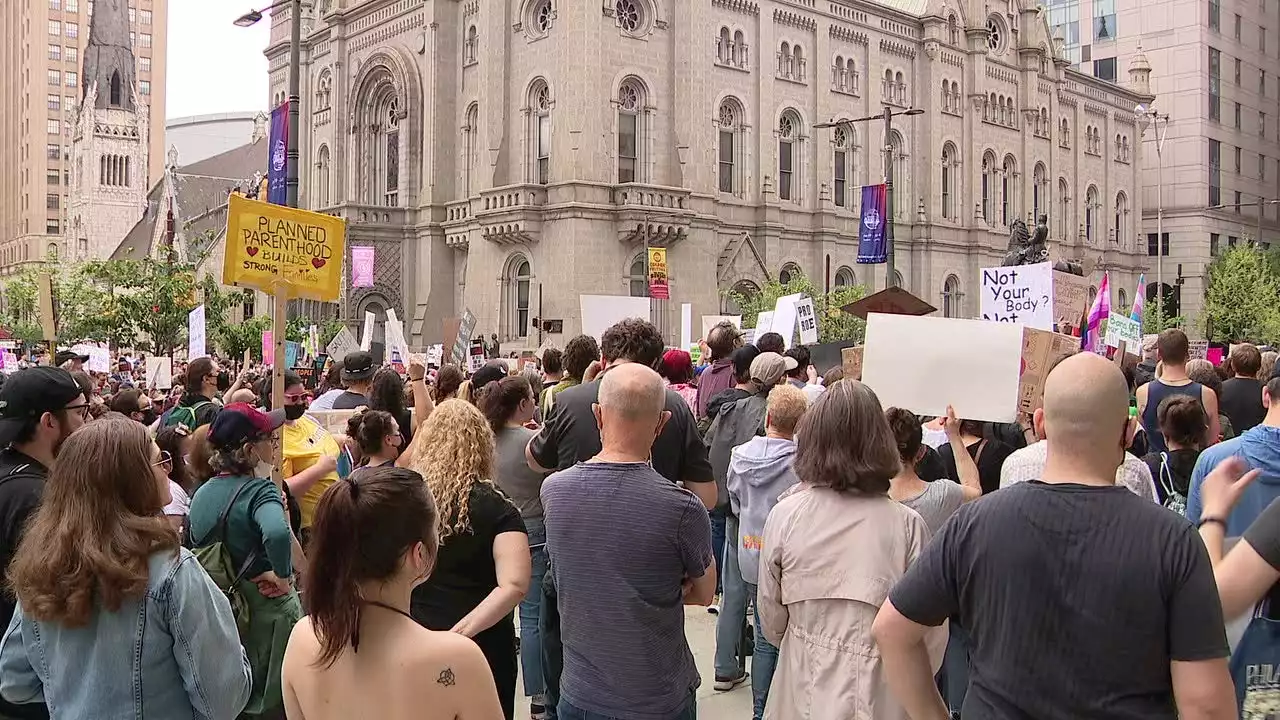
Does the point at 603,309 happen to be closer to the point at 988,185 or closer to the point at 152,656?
the point at 152,656

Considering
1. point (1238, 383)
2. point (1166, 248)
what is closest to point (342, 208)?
point (1238, 383)

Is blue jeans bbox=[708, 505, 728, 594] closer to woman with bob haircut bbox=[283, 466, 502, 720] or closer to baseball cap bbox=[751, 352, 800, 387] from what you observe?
baseball cap bbox=[751, 352, 800, 387]

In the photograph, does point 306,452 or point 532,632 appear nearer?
point 306,452

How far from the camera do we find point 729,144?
40906mm

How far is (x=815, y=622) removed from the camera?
14.8 ft

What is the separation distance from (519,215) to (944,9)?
22450 mm

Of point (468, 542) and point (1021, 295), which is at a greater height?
point (1021, 295)

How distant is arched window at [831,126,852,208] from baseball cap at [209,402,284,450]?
4086 cm

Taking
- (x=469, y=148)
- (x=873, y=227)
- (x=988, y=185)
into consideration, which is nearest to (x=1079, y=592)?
(x=873, y=227)

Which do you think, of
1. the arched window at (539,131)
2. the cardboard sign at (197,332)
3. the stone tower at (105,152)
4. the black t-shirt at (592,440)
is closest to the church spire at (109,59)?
the stone tower at (105,152)

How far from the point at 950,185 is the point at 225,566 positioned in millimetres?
47489

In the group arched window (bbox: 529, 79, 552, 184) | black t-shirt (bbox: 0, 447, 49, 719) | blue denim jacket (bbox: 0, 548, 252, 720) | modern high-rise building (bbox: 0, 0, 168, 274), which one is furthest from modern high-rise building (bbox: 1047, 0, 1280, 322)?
modern high-rise building (bbox: 0, 0, 168, 274)

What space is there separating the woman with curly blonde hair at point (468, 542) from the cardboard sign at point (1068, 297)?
876 centimetres

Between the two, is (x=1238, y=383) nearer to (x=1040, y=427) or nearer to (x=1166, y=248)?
(x=1040, y=427)
